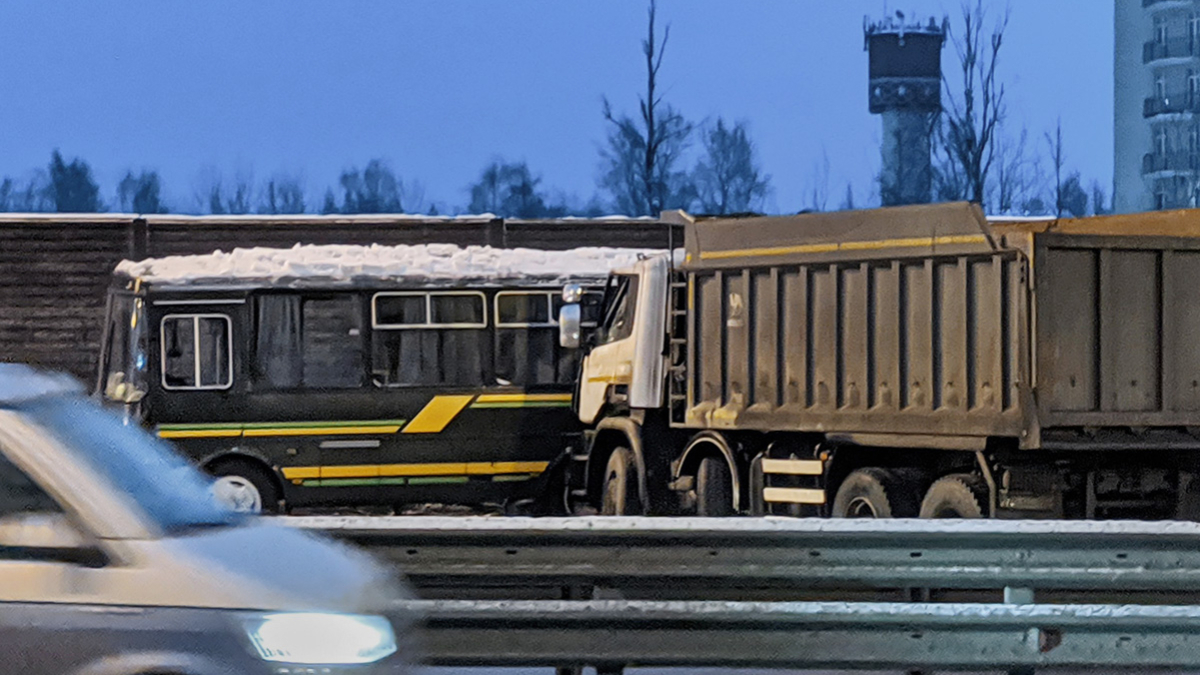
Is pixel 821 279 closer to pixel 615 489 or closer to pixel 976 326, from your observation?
pixel 976 326

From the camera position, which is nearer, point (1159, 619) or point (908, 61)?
point (1159, 619)

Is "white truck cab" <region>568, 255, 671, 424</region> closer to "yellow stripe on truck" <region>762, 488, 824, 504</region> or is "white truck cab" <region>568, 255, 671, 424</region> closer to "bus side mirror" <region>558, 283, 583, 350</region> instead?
"bus side mirror" <region>558, 283, 583, 350</region>

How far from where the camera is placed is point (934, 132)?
65.4 metres

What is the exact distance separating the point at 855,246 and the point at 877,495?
1.93 meters

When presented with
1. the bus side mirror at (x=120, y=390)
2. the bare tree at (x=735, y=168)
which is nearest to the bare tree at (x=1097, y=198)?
the bare tree at (x=735, y=168)

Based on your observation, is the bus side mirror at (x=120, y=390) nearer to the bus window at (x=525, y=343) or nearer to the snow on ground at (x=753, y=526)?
the bus window at (x=525, y=343)

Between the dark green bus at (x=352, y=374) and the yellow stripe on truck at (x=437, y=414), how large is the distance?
1cm

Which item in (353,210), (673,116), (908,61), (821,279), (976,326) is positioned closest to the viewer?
(976,326)

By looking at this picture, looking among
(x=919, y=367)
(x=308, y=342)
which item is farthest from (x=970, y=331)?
(x=308, y=342)

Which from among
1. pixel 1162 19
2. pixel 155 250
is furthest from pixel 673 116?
pixel 1162 19

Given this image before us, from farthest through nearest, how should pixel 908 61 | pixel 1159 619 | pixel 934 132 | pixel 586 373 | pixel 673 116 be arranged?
pixel 908 61, pixel 934 132, pixel 673 116, pixel 586 373, pixel 1159 619

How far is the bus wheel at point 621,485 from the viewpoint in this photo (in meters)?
19.6

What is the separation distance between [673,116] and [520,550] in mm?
50582

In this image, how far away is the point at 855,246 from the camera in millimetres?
16266
